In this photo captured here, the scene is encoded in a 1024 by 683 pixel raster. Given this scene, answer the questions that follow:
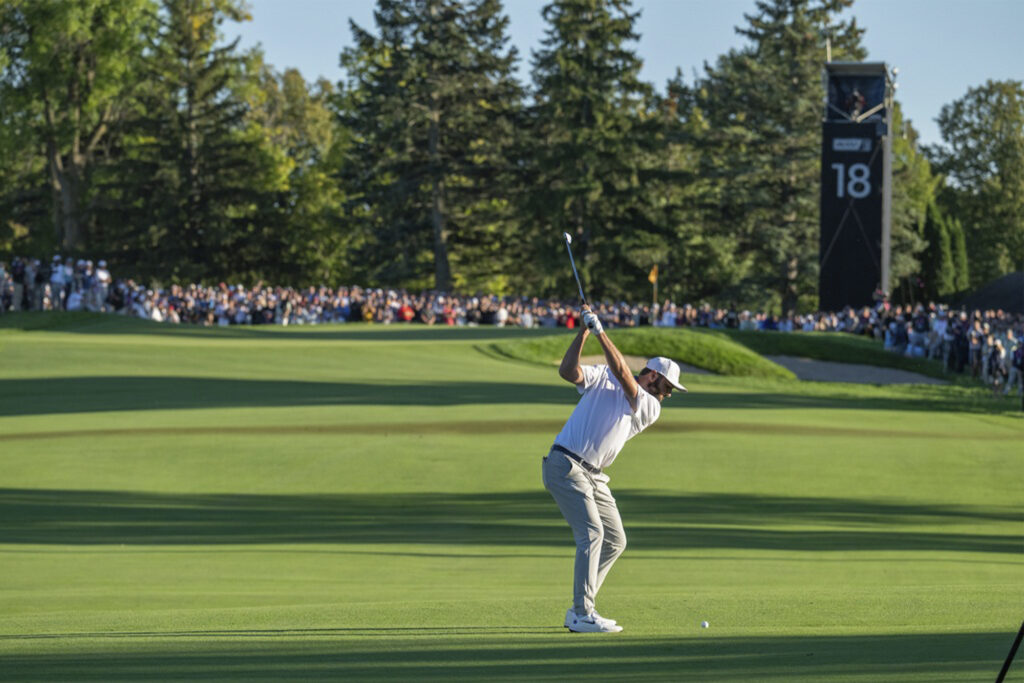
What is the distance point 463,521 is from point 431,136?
67.2m

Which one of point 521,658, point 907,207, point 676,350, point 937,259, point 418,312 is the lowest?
point 676,350

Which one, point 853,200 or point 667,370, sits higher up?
point 853,200

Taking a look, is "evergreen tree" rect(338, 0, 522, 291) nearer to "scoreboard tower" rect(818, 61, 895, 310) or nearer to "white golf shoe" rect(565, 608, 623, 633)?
"scoreboard tower" rect(818, 61, 895, 310)

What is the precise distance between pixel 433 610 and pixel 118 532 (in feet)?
24.4

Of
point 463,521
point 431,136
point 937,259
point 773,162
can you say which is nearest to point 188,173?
point 431,136

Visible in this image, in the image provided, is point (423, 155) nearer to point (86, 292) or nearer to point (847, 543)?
point (86, 292)

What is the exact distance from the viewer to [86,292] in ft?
190

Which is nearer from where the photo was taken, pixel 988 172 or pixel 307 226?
pixel 307 226

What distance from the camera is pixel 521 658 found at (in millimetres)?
9609

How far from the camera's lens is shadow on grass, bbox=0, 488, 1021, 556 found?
59.2 ft

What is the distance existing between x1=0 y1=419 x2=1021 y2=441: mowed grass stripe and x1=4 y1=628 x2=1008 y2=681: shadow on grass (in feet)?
54.6

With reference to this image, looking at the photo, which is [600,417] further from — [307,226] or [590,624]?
[307,226]

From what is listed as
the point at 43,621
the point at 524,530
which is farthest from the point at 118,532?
the point at 43,621

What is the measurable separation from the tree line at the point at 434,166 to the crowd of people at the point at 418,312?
48.2 ft
